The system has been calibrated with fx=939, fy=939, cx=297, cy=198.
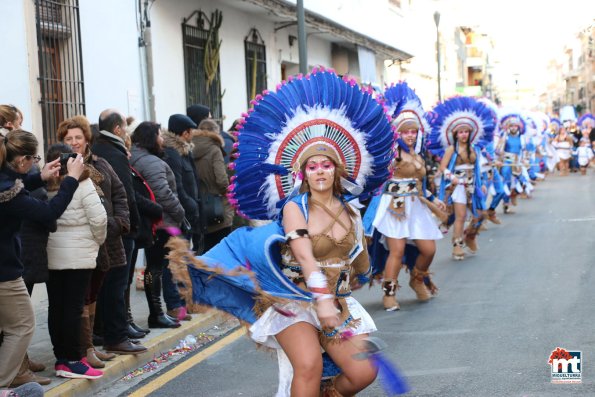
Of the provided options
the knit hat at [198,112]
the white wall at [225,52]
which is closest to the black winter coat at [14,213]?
the knit hat at [198,112]

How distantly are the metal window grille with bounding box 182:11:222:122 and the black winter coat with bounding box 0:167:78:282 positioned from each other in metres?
9.22

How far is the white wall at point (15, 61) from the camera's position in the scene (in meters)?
10.0

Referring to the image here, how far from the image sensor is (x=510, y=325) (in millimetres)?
7969

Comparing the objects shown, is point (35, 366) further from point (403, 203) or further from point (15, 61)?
point (15, 61)

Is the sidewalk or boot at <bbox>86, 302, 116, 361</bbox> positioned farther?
boot at <bbox>86, 302, 116, 361</bbox>

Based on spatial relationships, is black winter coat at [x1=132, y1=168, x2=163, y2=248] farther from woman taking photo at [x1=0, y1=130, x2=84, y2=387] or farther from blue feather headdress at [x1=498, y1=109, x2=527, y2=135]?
blue feather headdress at [x1=498, y1=109, x2=527, y2=135]

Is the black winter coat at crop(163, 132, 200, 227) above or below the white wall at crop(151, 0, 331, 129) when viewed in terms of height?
below

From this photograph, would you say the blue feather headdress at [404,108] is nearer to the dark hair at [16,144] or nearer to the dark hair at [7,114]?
the dark hair at [7,114]

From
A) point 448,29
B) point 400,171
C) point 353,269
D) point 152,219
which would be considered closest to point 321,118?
point 353,269

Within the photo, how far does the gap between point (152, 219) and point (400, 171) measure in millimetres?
2574

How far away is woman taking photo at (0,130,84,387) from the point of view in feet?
18.9

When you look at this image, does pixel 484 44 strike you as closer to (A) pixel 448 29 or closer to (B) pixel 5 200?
(A) pixel 448 29

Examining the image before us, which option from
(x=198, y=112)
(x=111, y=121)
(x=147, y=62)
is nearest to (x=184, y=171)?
(x=111, y=121)

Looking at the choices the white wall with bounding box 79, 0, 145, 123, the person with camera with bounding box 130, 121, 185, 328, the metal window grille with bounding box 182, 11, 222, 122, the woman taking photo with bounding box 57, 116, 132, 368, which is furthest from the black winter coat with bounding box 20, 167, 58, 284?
the metal window grille with bounding box 182, 11, 222, 122
